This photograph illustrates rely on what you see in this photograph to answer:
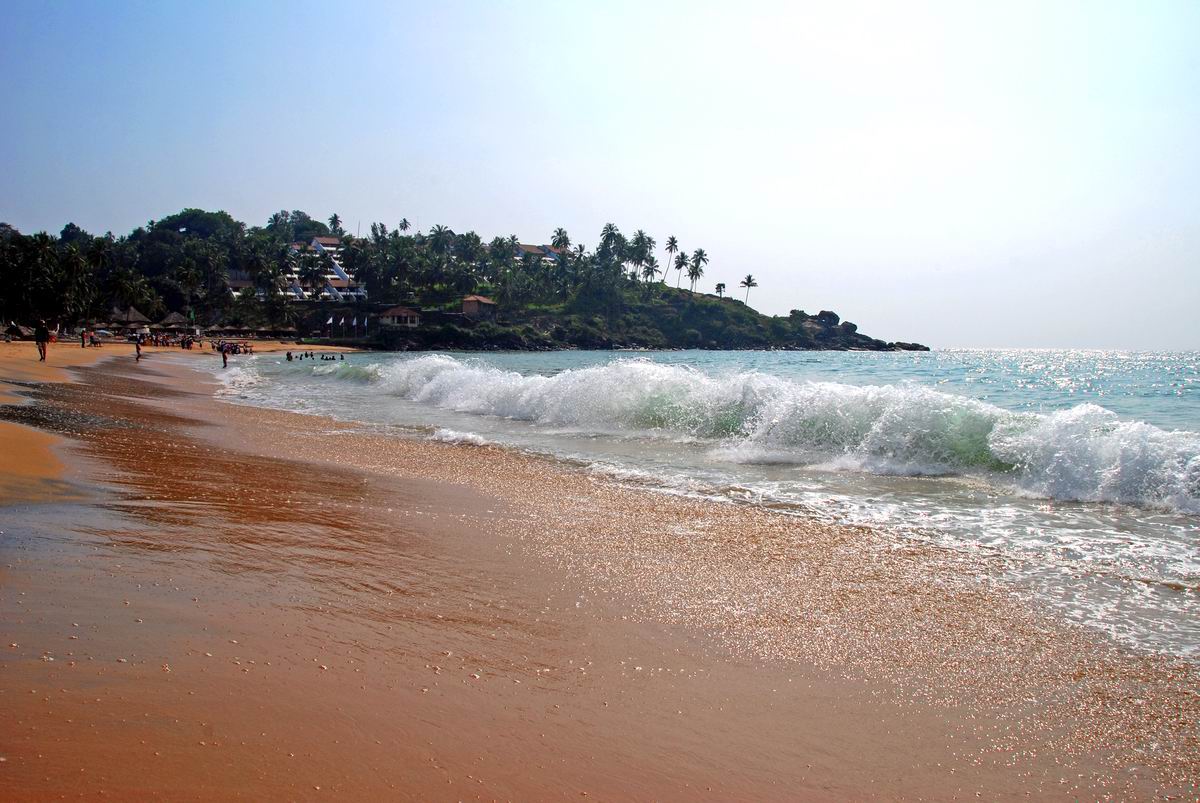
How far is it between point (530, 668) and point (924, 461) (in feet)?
32.6

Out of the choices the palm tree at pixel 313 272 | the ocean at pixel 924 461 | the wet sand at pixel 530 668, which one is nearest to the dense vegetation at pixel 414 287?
the palm tree at pixel 313 272

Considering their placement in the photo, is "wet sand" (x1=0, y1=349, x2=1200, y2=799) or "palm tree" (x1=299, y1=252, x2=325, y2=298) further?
"palm tree" (x1=299, y1=252, x2=325, y2=298)

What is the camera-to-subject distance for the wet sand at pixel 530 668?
119 inches

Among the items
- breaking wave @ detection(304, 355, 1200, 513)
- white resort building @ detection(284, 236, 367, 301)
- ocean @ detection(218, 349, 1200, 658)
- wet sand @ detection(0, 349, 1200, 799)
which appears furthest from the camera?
white resort building @ detection(284, 236, 367, 301)

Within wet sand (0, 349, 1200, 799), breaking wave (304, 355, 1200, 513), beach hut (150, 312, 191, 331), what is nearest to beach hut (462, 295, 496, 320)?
beach hut (150, 312, 191, 331)

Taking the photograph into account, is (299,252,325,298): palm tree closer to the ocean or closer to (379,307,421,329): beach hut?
(379,307,421,329): beach hut

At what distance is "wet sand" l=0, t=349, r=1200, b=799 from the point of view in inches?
119

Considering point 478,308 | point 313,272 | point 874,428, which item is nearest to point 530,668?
point 874,428

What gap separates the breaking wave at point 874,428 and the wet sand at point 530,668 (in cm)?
503

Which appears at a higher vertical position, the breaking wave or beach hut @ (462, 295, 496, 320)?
beach hut @ (462, 295, 496, 320)

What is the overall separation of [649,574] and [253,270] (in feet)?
356

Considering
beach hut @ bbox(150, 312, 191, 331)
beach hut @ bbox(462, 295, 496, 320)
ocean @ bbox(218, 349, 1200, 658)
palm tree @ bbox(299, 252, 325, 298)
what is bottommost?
ocean @ bbox(218, 349, 1200, 658)

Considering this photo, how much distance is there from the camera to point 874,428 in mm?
13297

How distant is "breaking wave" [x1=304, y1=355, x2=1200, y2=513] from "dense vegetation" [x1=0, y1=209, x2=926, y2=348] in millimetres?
62920
